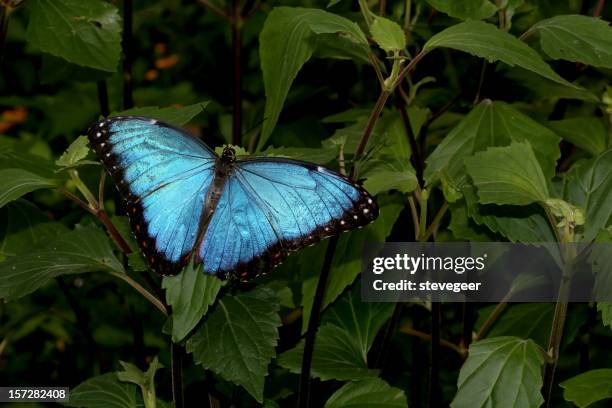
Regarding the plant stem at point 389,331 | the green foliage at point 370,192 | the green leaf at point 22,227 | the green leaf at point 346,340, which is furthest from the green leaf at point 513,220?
the green leaf at point 22,227

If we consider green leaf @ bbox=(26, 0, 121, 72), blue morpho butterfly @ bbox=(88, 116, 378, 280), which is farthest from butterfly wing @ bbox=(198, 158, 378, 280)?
green leaf @ bbox=(26, 0, 121, 72)

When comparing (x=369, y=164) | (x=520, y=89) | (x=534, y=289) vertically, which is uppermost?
(x=520, y=89)

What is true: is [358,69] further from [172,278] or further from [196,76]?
[172,278]

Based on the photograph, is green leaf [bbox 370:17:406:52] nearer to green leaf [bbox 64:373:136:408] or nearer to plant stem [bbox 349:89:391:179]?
plant stem [bbox 349:89:391:179]

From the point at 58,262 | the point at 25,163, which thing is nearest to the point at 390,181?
the point at 58,262

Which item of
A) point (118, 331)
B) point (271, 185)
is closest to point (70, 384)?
point (118, 331)

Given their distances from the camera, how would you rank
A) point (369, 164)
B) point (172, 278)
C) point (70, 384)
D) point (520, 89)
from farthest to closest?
point (70, 384) < point (520, 89) < point (369, 164) < point (172, 278)
